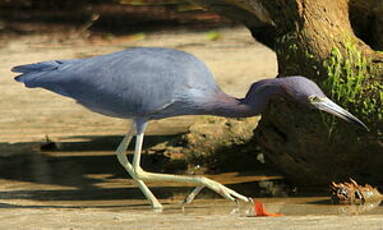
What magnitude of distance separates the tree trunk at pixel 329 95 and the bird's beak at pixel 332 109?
53 cm

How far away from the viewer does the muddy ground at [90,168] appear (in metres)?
6.21

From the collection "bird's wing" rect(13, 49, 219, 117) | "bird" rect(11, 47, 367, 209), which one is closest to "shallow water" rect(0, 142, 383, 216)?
"bird" rect(11, 47, 367, 209)

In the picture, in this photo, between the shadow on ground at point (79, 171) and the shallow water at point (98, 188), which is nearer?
the shallow water at point (98, 188)

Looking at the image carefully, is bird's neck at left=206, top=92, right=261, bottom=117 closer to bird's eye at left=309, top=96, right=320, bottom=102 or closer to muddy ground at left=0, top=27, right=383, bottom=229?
bird's eye at left=309, top=96, right=320, bottom=102

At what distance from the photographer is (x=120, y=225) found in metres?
6.07

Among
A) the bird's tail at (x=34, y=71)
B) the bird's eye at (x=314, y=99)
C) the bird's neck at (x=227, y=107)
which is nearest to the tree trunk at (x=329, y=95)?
the bird's neck at (x=227, y=107)

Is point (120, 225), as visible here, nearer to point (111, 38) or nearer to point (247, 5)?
point (247, 5)

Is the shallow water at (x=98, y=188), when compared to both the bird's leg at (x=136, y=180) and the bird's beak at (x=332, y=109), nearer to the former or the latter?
the bird's leg at (x=136, y=180)

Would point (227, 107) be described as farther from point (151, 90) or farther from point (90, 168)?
point (90, 168)

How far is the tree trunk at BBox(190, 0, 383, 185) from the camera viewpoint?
784cm

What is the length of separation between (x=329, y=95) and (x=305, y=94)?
2.18 ft

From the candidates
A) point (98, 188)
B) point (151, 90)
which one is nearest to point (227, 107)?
point (151, 90)

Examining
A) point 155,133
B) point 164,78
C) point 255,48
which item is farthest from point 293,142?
point 255,48

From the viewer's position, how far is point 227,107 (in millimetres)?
7605
